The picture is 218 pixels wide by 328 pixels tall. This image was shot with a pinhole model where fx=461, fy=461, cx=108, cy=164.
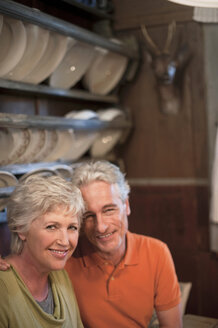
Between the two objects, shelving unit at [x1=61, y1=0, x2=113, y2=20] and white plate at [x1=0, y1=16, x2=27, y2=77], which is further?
shelving unit at [x1=61, y1=0, x2=113, y2=20]

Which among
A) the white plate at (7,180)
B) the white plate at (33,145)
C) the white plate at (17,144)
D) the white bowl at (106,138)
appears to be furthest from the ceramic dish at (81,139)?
the white plate at (7,180)

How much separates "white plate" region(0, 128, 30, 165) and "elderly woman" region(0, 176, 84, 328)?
0.55 m

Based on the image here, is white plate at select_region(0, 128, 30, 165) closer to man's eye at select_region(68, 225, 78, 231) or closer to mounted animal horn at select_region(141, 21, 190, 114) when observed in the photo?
man's eye at select_region(68, 225, 78, 231)

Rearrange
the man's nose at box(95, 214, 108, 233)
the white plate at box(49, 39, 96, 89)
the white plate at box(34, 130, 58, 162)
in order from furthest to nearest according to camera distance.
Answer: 1. the white plate at box(49, 39, 96, 89)
2. the white plate at box(34, 130, 58, 162)
3. the man's nose at box(95, 214, 108, 233)

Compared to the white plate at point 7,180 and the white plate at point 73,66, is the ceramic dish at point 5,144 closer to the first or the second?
the white plate at point 7,180

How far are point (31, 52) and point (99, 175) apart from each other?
838 mm

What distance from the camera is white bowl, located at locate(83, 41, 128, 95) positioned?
308 cm

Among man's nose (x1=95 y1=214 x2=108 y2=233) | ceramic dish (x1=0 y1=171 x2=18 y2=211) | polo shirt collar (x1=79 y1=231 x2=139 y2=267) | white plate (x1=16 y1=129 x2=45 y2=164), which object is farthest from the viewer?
white plate (x1=16 y1=129 x2=45 y2=164)

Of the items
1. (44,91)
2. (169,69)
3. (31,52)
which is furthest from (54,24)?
(169,69)

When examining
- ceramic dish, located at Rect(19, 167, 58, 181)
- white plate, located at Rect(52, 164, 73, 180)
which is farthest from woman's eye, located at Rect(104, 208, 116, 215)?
white plate, located at Rect(52, 164, 73, 180)

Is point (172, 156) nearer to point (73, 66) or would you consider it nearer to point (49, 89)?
point (73, 66)

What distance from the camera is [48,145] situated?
8.57ft

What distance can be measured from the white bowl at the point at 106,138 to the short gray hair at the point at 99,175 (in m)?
0.98

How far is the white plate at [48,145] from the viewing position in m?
2.56
